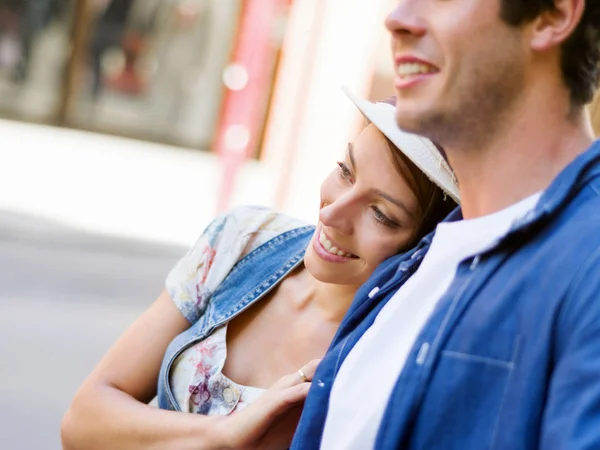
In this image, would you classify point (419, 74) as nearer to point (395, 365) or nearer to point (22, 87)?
point (395, 365)

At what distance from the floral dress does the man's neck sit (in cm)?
68

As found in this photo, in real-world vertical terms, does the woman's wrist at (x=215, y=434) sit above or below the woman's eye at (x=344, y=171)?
below

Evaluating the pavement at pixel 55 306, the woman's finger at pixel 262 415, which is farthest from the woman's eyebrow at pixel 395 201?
the pavement at pixel 55 306

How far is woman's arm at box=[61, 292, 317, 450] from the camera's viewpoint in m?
1.32

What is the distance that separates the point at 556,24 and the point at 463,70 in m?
0.12

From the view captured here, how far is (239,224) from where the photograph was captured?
5.48 feet

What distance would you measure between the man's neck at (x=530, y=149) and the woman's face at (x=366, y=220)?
422mm

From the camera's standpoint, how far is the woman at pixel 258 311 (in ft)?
4.62

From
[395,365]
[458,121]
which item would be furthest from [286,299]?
[458,121]

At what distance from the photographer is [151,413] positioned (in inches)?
59.5

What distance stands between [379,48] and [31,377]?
11.8 ft

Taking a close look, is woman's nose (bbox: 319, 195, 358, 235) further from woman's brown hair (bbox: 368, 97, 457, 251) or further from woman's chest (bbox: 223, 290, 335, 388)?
woman's chest (bbox: 223, 290, 335, 388)

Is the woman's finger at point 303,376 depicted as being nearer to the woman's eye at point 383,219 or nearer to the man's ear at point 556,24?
the woman's eye at point 383,219

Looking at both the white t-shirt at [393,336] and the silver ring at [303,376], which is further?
the silver ring at [303,376]
